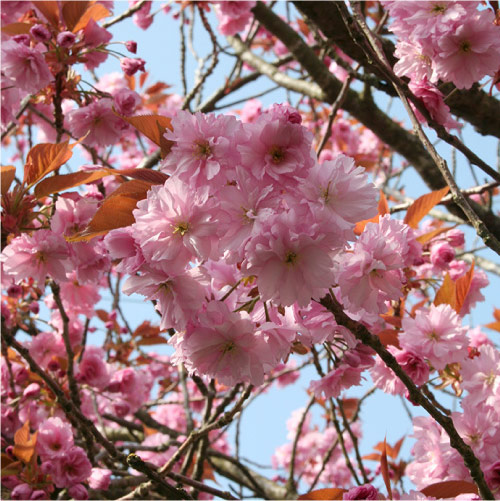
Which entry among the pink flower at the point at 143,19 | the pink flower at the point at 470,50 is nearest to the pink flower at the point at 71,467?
the pink flower at the point at 470,50

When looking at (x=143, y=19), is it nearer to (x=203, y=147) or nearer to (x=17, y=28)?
(x=17, y=28)

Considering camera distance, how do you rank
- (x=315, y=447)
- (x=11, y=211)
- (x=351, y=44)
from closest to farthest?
(x=11, y=211) → (x=351, y=44) → (x=315, y=447)

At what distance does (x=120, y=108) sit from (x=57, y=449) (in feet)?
3.87

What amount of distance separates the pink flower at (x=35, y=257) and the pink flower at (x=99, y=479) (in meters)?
0.73

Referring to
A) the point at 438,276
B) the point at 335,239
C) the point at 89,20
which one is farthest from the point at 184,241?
the point at 438,276

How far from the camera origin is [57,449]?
1868 millimetres

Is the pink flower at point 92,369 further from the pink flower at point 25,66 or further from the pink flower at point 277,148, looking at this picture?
the pink flower at point 277,148

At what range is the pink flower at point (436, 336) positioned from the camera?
1.55 m

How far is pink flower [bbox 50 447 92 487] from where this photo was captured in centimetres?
178

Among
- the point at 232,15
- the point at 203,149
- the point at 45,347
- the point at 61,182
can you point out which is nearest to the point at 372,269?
the point at 203,149

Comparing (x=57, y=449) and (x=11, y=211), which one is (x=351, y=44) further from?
(x=57, y=449)

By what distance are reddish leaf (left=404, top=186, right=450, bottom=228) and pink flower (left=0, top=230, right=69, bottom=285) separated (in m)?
1.01

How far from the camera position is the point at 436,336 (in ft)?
5.17

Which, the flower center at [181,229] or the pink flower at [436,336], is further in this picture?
the pink flower at [436,336]
